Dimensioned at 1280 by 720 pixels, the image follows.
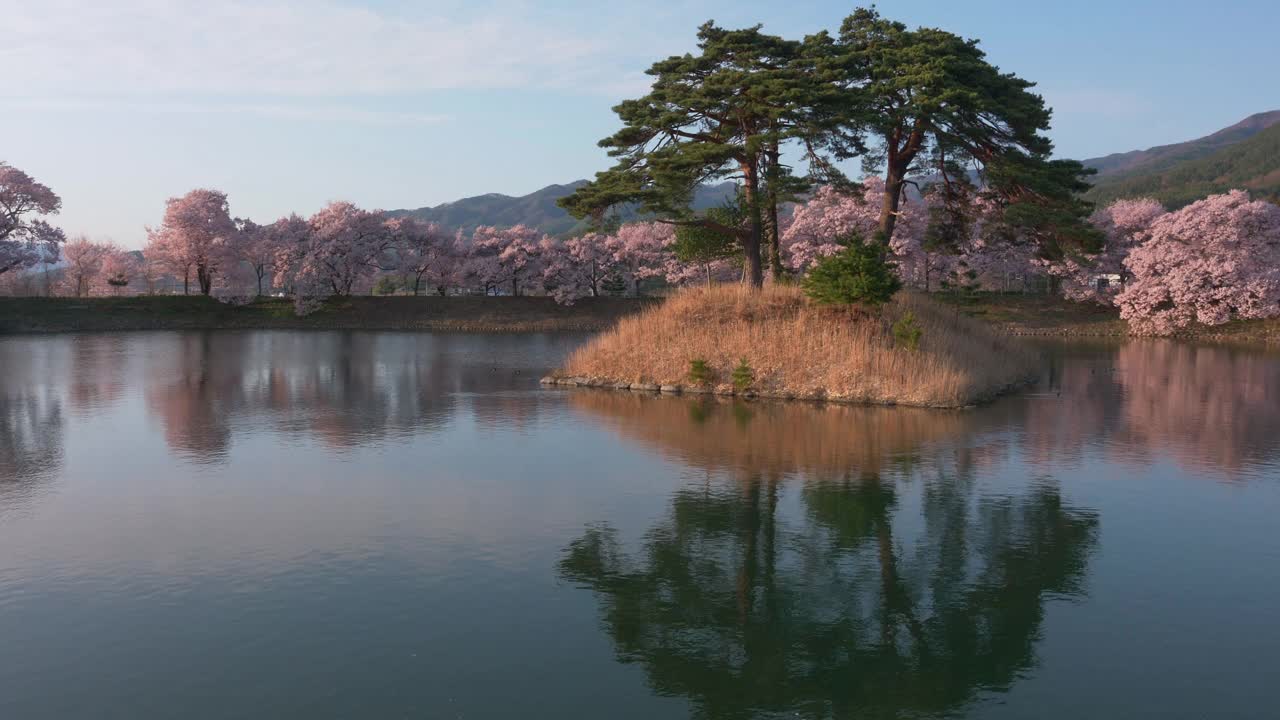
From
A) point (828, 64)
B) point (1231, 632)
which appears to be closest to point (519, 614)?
point (1231, 632)

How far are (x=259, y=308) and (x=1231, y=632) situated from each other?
84.7m

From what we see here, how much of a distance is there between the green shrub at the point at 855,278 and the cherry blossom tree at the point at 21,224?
7334 centimetres

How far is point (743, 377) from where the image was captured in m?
30.1

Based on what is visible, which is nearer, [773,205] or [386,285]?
[773,205]

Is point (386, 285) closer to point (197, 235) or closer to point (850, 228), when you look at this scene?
A: point (197, 235)

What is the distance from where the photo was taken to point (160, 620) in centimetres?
1041

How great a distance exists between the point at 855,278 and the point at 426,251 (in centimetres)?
6959

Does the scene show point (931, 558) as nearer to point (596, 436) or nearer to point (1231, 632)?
point (1231, 632)

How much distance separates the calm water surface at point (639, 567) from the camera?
8.80m

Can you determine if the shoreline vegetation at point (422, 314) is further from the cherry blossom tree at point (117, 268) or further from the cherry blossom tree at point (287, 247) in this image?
the cherry blossom tree at point (117, 268)

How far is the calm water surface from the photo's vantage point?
346 inches

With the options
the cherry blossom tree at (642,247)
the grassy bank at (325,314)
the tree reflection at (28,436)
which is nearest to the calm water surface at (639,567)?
the tree reflection at (28,436)

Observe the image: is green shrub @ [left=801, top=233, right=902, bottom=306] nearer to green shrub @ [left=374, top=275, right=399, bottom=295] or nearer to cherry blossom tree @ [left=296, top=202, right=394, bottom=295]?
cherry blossom tree @ [left=296, top=202, right=394, bottom=295]

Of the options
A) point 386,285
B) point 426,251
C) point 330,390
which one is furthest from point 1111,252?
point 386,285
